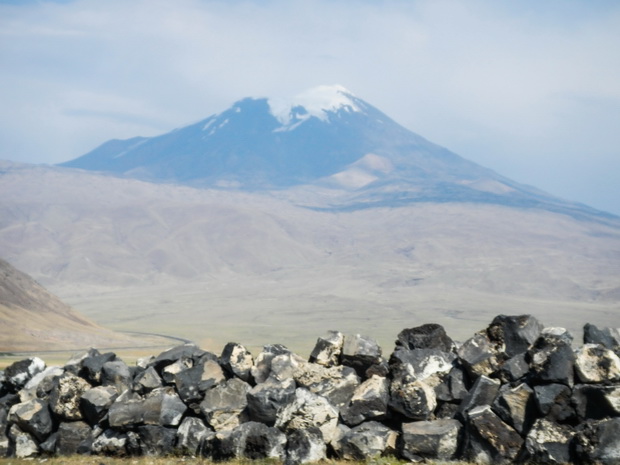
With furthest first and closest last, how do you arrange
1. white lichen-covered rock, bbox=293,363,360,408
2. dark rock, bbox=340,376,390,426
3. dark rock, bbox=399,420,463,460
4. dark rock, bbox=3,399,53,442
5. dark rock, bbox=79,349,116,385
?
dark rock, bbox=79,349,116,385
dark rock, bbox=3,399,53,442
white lichen-covered rock, bbox=293,363,360,408
dark rock, bbox=340,376,390,426
dark rock, bbox=399,420,463,460

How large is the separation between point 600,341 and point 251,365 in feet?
19.3

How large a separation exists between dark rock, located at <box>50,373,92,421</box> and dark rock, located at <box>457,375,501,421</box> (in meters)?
6.37

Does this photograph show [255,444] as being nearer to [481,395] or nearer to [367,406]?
[367,406]

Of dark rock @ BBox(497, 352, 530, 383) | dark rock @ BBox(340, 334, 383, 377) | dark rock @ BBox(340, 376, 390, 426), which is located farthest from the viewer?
dark rock @ BBox(340, 334, 383, 377)

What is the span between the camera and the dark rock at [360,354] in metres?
11.7

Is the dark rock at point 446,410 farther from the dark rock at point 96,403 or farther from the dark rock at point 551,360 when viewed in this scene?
the dark rock at point 96,403

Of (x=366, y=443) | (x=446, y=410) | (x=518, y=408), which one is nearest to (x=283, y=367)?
(x=366, y=443)

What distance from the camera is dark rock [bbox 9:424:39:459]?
12000 millimetres

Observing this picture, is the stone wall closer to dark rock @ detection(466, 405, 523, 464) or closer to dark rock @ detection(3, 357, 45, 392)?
dark rock @ detection(466, 405, 523, 464)

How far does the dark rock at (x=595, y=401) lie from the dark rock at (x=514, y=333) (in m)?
1.44

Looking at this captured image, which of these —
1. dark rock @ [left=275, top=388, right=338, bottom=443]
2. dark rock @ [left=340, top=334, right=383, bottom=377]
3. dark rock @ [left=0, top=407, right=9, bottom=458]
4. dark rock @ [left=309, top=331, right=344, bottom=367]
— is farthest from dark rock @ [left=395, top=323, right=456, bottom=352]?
dark rock @ [left=0, top=407, right=9, bottom=458]

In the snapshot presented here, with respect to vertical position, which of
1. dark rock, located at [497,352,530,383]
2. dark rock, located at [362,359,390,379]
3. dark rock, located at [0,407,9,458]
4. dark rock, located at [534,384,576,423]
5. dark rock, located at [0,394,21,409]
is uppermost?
dark rock, located at [497,352,530,383]

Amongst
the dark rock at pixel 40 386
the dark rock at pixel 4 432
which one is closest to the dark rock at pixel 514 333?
the dark rock at pixel 40 386

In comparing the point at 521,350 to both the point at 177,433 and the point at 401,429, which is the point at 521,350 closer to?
the point at 401,429
